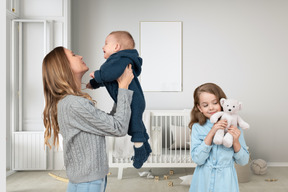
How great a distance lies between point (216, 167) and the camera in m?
1.31

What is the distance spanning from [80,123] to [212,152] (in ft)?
2.17

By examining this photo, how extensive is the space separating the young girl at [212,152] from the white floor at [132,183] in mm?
1605

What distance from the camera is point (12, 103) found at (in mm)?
3557

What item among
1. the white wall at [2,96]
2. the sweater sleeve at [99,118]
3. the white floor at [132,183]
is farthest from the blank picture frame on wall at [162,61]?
the white wall at [2,96]

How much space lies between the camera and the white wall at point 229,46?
409 cm

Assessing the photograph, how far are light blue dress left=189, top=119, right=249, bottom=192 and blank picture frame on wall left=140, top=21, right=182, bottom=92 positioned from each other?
2.76m

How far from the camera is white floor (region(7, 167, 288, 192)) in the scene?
2877 mm

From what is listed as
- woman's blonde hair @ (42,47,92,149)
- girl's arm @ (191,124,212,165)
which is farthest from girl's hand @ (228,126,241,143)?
woman's blonde hair @ (42,47,92,149)

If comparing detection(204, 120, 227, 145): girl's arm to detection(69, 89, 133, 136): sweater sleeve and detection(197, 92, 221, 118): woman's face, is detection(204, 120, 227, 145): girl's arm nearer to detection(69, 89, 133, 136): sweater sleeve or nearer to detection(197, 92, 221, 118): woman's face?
detection(197, 92, 221, 118): woman's face

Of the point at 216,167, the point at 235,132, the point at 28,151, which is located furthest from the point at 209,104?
the point at 28,151

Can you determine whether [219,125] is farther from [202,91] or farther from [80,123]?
[80,123]

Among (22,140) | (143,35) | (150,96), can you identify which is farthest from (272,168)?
Result: (22,140)

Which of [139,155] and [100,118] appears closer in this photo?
[100,118]

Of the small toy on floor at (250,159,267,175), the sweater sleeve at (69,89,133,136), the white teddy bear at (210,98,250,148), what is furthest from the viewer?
the small toy on floor at (250,159,267,175)
